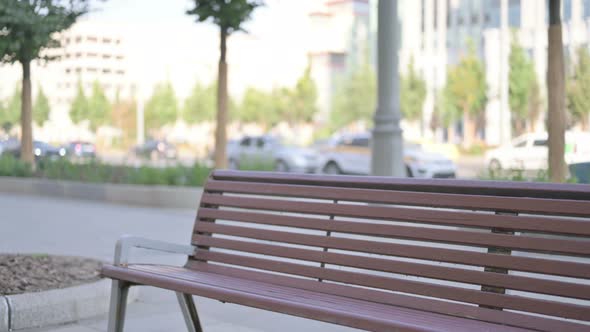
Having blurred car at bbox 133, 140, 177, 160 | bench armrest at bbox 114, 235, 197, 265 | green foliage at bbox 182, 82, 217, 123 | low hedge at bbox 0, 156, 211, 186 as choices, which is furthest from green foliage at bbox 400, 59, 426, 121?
bench armrest at bbox 114, 235, 197, 265

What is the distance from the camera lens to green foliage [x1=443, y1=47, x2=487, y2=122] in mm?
51844

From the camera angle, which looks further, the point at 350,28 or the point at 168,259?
the point at 350,28

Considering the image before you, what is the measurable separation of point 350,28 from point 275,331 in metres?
80.4

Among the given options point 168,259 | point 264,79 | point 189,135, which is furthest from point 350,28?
point 168,259

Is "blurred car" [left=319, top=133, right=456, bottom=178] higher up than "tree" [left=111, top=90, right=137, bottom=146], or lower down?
lower down

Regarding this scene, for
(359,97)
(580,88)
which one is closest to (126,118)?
(359,97)

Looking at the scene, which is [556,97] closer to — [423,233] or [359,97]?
[423,233]

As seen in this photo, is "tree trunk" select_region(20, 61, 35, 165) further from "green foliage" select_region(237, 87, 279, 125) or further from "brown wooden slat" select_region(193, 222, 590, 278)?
"green foliage" select_region(237, 87, 279, 125)

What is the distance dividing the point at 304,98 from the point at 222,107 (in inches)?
2081

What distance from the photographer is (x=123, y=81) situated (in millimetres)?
119062

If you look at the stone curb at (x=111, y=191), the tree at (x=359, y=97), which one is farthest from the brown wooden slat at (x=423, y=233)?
the tree at (x=359, y=97)

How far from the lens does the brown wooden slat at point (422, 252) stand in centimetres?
348

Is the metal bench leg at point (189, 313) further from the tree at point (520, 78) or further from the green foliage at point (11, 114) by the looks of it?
the green foliage at point (11, 114)

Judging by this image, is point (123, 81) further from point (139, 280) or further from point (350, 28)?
point (139, 280)
